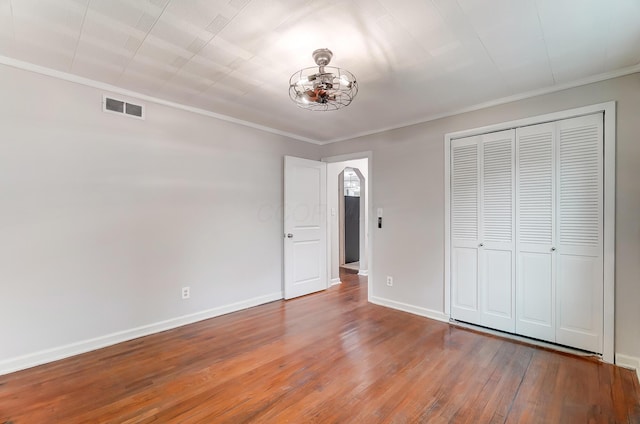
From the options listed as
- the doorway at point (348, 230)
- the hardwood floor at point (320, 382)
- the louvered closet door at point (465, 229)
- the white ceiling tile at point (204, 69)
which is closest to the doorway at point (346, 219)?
the doorway at point (348, 230)

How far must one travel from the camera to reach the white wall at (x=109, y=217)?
2.38m

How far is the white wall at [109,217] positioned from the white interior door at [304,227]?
0.54 meters

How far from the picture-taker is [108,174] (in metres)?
2.81

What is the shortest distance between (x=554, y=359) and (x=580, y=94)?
94.0 inches

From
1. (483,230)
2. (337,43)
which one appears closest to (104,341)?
(337,43)

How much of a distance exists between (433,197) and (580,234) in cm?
140

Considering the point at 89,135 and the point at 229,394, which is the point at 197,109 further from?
the point at 229,394

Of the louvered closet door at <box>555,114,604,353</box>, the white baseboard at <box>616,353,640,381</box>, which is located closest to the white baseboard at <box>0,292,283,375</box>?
the louvered closet door at <box>555,114,604,353</box>

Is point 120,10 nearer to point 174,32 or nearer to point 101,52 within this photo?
point 174,32

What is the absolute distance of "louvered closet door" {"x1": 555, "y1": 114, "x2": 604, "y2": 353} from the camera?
2566 mm

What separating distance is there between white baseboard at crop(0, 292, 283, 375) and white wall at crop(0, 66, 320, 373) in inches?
0.5

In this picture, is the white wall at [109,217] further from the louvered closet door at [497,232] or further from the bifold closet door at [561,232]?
the bifold closet door at [561,232]

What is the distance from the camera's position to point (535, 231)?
9.46ft

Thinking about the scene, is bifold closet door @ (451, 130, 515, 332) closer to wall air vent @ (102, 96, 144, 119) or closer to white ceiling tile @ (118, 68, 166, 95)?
white ceiling tile @ (118, 68, 166, 95)
